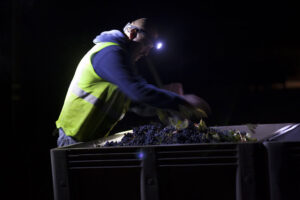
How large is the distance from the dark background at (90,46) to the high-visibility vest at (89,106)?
0.10 m

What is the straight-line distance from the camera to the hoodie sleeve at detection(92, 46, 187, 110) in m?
1.49

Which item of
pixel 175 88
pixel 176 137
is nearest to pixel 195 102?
pixel 175 88

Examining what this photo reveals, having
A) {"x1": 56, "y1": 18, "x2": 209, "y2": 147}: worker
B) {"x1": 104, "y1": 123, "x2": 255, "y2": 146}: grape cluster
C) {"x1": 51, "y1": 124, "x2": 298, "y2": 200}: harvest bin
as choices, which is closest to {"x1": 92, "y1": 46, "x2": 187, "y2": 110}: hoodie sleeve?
{"x1": 56, "y1": 18, "x2": 209, "y2": 147}: worker

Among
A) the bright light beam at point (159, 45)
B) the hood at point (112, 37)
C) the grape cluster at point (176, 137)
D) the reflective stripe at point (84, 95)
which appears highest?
the hood at point (112, 37)

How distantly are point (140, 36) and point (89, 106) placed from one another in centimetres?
44

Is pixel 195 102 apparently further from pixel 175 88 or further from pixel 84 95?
pixel 84 95

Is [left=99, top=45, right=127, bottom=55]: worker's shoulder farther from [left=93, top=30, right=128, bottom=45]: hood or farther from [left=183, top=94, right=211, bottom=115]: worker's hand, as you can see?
[left=183, top=94, right=211, bottom=115]: worker's hand

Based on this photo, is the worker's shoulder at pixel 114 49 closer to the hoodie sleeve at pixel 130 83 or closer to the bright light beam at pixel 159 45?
the hoodie sleeve at pixel 130 83

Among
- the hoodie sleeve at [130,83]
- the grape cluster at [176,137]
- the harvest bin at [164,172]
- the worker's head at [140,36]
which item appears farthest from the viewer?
the worker's head at [140,36]

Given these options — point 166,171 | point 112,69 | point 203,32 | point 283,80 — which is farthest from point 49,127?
point 283,80

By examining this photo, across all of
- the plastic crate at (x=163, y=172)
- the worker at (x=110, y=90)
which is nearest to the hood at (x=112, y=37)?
the worker at (x=110, y=90)

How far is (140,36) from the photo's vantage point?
161cm

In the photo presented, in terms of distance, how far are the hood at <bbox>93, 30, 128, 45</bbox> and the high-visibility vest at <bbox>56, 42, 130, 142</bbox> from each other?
33 mm

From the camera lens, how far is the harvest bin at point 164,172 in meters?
1.16
